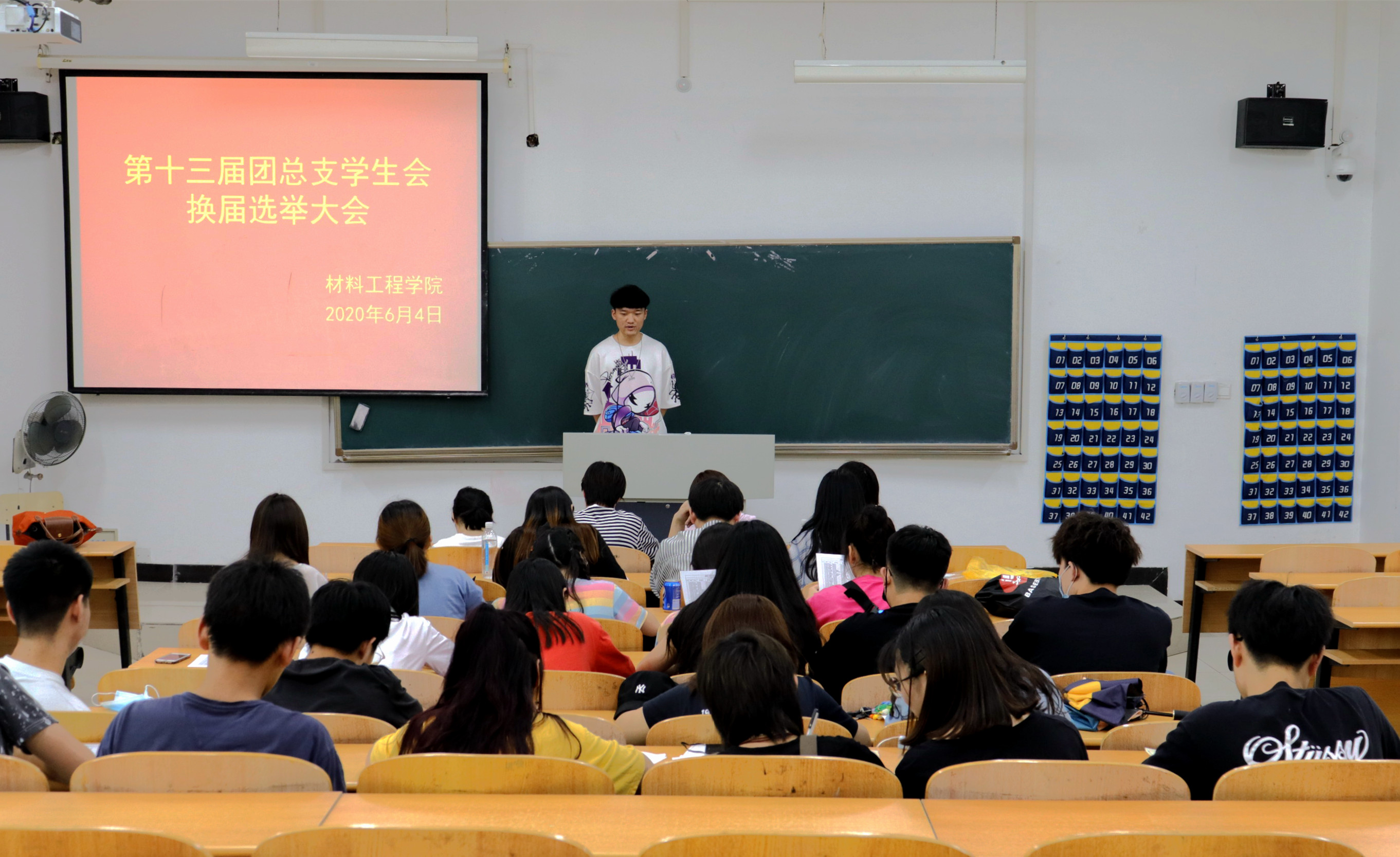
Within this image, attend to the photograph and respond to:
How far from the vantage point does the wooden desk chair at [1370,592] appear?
159 inches

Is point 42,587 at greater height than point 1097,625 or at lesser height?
greater

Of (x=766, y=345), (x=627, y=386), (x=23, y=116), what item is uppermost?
(x=23, y=116)

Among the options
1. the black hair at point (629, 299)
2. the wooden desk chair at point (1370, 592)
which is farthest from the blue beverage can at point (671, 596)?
Answer: the black hair at point (629, 299)

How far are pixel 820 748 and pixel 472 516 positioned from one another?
283 centimetres

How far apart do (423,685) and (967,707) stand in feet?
4.67

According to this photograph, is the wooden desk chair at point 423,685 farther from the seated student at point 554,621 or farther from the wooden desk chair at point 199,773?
the wooden desk chair at point 199,773

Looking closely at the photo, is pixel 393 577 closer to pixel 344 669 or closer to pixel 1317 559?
pixel 344 669

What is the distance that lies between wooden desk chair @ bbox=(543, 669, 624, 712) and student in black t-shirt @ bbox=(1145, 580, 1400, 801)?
51.0 inches

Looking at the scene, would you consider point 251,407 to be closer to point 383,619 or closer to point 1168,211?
point 383,619

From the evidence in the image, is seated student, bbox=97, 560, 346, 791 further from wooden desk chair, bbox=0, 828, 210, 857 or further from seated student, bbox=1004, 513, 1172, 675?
seated student, bbox=1004, 513, 1172, 675

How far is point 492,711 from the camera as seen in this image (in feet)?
6.57

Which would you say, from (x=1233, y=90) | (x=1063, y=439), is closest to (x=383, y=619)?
(x=1063, y=439)

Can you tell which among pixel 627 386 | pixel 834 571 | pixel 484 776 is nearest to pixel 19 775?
pixel 484 776

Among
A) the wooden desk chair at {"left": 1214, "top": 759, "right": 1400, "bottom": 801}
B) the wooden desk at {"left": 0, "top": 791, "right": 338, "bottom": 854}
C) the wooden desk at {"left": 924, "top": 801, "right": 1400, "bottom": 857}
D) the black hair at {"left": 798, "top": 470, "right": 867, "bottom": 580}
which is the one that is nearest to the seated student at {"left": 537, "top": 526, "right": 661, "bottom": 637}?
the black hair at {"left": 798, "top": 470, "right": 867, "bottom": 580}
